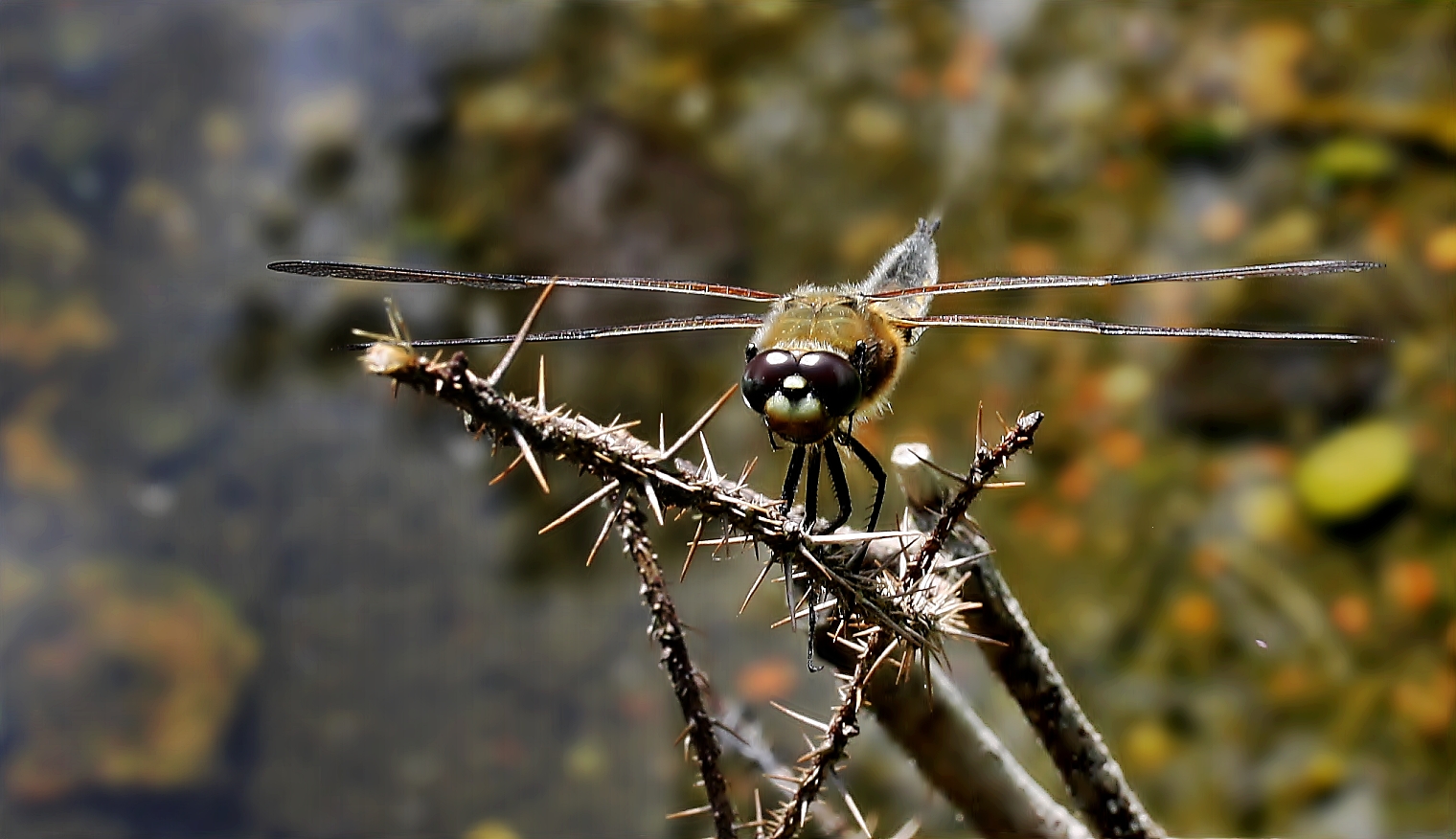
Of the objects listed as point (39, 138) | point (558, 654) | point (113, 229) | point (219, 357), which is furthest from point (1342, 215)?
point (39, 138)

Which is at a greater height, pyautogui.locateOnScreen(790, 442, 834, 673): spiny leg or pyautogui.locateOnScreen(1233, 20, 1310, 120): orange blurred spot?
pyautogui.locateOnScreen(1233, 20, 1310, 120): orange blurred spot

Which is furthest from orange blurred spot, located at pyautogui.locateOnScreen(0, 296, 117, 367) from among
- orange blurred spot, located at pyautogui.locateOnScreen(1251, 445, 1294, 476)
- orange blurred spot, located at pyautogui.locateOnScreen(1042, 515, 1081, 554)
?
orange blurred spot, located at pyautogui.locateOnScreen(1251, 445, 1294, 476)

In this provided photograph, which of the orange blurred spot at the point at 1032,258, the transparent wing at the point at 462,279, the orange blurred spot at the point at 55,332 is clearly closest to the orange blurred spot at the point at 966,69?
the orange blurred spot at the point at 1032,258

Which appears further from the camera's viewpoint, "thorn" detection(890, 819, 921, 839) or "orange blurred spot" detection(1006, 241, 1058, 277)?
"orange blurred spot" detection(1006, 241, 1058, 277)

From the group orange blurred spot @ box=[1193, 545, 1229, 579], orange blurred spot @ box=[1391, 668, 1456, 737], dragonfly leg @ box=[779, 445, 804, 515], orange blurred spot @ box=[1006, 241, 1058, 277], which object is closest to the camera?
dragonfly leg @ box=[779, 445, 804, 515]

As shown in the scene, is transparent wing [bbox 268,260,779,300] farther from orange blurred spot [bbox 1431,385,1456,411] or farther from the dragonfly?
orange blurred spot [bbox 1431,385,1456,411]

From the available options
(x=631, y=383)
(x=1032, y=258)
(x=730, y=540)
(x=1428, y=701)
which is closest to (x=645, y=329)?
(x=730, y=540)

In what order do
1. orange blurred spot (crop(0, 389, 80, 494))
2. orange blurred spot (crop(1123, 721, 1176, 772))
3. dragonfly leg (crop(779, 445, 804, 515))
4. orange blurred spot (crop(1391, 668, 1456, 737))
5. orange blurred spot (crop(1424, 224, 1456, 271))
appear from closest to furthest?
dragonfly leg (crop(779, 445, 804, 515)), orange blurred spot (crop(1391, 668, 1456, 737)), orange blurred spot (crop(1123, 721, 1176, 772)), orange blurred spot (crop(1424, 224, 1456, 271)), orange blurred spot (crop(0, 389, 80, 494))

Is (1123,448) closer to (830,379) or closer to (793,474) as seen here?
(793,474)
